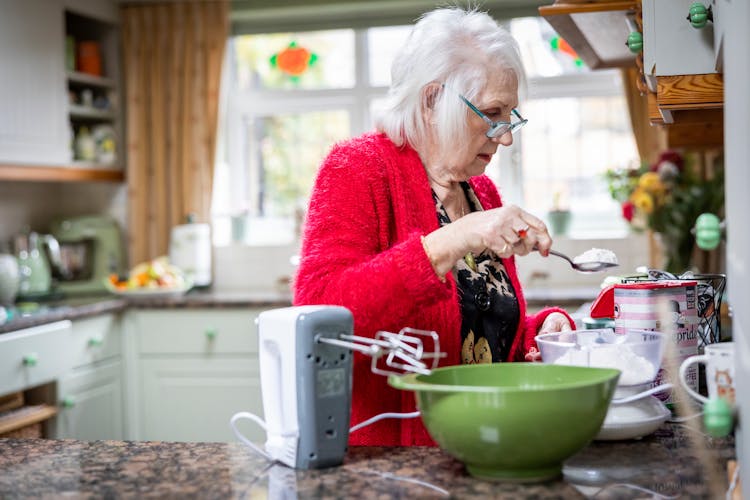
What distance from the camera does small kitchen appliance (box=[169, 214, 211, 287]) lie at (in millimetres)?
4137

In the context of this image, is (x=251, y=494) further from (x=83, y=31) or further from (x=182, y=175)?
(x=83, y=31)

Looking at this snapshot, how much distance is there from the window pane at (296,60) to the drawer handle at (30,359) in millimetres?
1818

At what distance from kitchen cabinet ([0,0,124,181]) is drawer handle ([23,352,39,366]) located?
803 mm

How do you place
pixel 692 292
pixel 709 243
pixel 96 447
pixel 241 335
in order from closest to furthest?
pixel 709 243 → pixel 96 447 → pixel 692 292 → pixel 241 335

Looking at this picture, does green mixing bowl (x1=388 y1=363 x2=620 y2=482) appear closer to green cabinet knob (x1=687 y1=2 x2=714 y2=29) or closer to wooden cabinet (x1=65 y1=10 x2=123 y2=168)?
green cabinet knob (x1=687 y1=2 x2=714 y2=29)

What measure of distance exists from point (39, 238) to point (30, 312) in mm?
776

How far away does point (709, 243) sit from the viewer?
1.10 metres

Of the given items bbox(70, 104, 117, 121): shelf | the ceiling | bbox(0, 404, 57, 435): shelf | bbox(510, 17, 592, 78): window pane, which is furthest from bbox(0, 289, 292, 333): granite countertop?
bbox(510, 17, 592, 78): window pane

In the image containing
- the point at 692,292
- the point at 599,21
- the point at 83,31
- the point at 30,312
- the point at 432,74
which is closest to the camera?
the point at 692,292

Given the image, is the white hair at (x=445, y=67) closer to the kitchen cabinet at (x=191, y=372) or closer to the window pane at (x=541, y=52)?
the kitchen cabinet at (x=191, y=372)

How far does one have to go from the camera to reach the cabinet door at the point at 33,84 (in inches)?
139

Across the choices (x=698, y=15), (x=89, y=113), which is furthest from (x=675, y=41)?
(x=89, y=113)

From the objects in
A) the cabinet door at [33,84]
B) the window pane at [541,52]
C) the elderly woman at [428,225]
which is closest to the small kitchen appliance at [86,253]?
the cabinet door at [33,84]

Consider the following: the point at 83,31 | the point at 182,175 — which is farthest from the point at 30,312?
the point at 83,31
